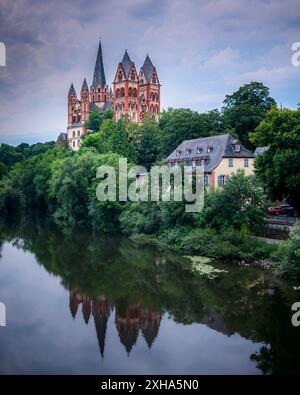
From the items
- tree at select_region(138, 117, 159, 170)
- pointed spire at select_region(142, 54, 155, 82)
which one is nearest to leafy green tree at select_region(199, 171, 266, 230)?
tree at select_region(138, 117, 159, 170)

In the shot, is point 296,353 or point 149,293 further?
point 149,293

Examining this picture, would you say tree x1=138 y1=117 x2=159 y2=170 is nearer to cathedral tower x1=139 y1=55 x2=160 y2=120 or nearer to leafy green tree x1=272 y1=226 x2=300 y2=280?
cathedral tower x1=139 y1=55 x2=160 y2=120

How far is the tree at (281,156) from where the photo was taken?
99.3ft

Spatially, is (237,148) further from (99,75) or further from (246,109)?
(99,75)

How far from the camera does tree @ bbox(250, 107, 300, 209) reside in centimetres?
3027

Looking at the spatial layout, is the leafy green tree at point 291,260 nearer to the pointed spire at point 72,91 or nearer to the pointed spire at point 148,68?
the pointed spire at point 148,68

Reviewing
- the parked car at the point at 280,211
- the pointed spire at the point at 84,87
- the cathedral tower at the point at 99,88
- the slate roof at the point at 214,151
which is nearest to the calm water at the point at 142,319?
the parked car at the point at 280,211

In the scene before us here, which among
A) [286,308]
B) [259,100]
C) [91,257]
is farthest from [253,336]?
[259,100]

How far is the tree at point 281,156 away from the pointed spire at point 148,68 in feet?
214

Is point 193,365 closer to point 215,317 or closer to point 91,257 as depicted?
point 215,317

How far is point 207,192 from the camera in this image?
34.1 metres

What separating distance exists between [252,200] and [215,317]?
1339cm
